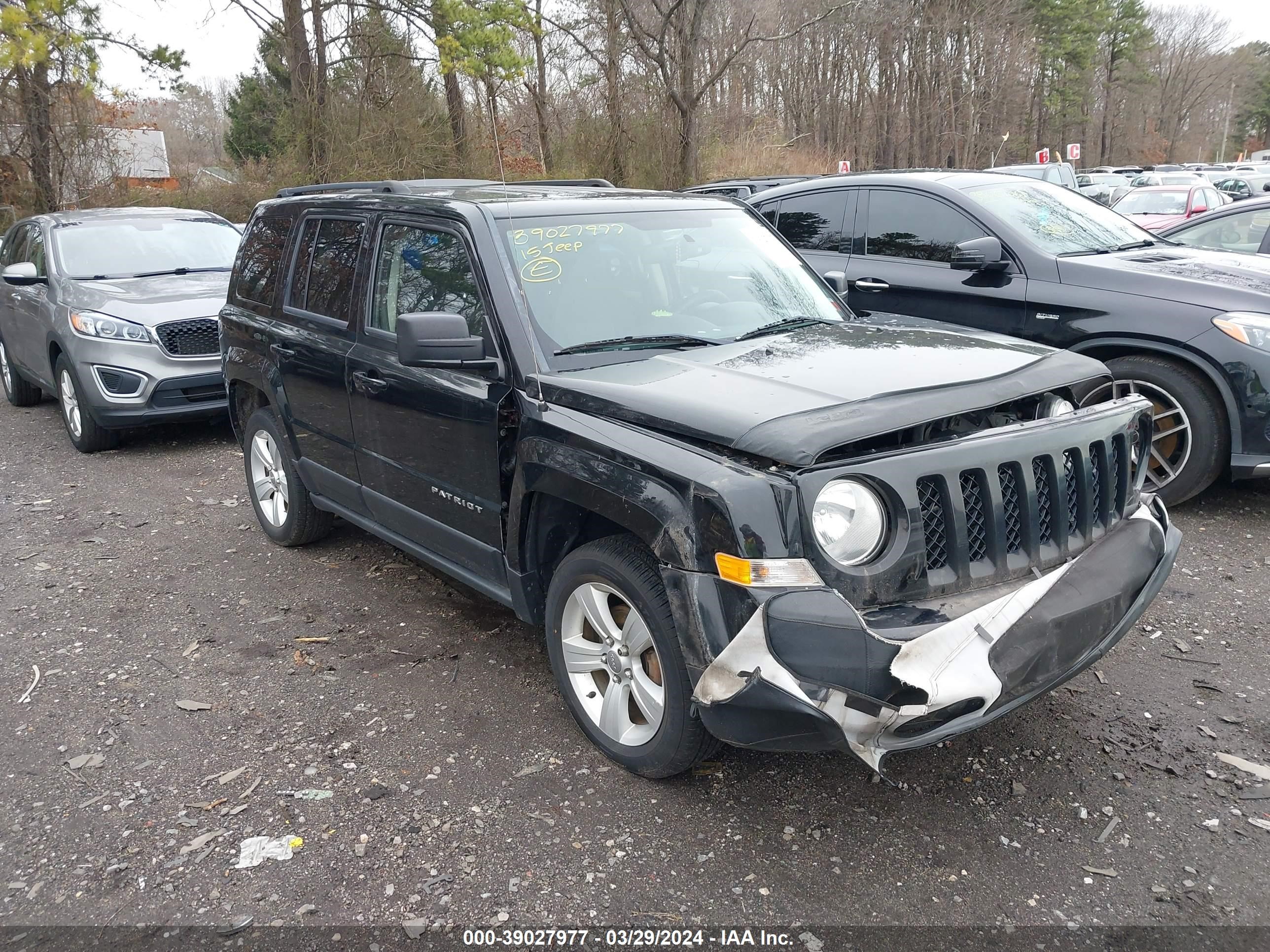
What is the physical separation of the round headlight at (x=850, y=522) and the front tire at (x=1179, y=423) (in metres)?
3.18

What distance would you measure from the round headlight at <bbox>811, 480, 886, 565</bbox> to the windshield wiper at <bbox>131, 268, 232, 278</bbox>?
7963 mm

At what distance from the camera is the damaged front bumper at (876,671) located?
2465mm

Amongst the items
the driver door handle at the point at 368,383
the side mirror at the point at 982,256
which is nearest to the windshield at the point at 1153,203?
the side mirror at the point at 982,256

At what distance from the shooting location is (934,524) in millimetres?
2672

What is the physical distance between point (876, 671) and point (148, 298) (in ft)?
25.3

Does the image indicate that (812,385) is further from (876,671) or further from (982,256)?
(982,256)

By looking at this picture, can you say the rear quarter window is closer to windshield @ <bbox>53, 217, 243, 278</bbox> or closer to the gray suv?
the gray suv

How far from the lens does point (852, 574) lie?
101 inches

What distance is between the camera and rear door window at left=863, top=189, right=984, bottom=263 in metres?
6.35

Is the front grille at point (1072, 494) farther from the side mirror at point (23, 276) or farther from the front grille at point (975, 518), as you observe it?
the side mirror at point (23, 276)

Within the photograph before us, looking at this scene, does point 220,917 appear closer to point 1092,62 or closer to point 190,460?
point 190,460

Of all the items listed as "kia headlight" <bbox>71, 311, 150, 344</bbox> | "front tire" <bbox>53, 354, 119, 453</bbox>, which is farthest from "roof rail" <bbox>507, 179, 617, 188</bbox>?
"front tire" <bbox>53, 354, 119, 453</bbox>

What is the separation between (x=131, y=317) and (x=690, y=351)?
6.20m

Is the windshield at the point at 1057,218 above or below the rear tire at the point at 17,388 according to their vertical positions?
above
